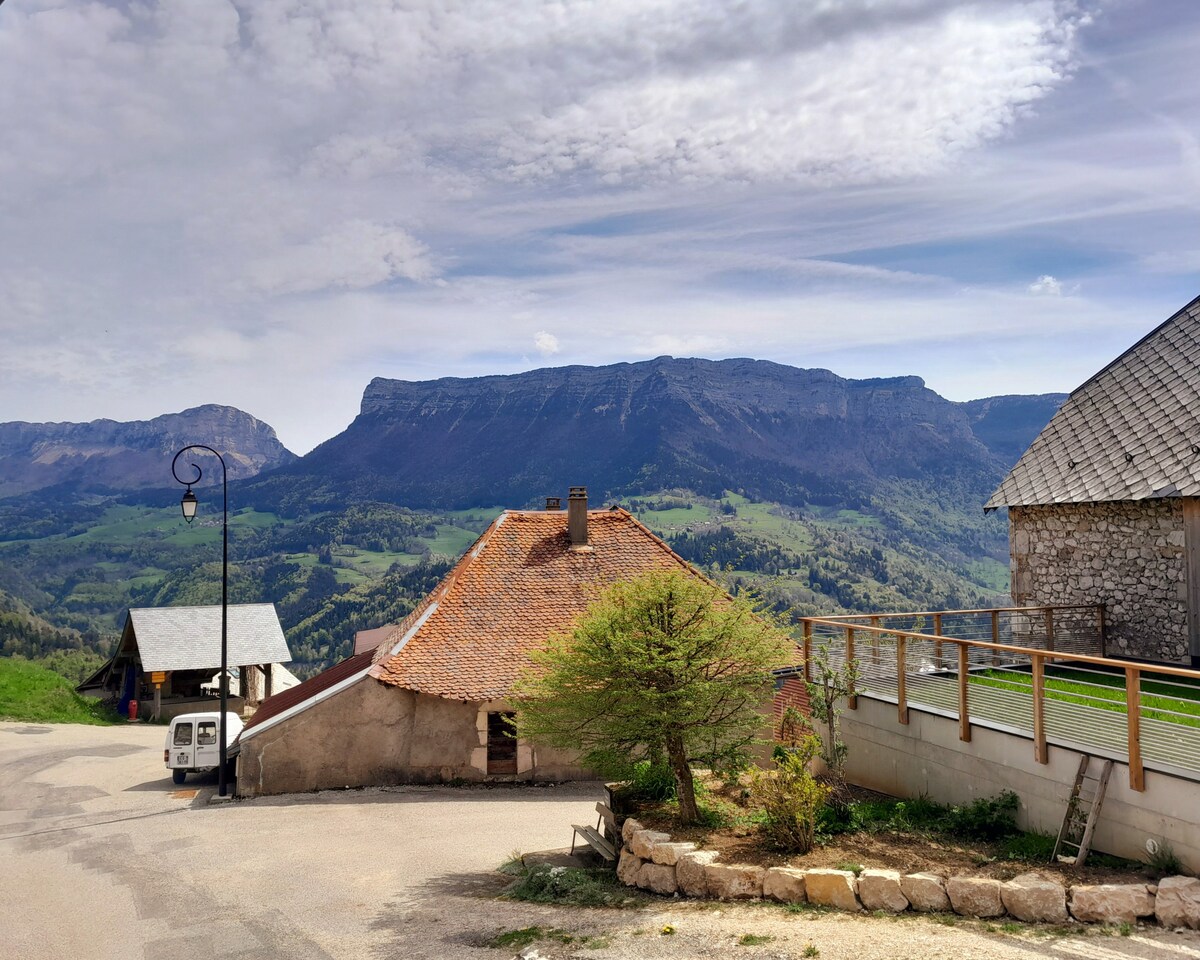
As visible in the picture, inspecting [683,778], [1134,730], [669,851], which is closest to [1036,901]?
[1134,730]

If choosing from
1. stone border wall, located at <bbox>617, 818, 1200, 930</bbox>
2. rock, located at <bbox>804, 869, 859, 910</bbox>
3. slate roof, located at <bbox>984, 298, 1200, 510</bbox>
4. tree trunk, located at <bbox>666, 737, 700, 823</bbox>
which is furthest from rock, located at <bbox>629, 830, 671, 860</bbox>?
slate roof, located at <bbox>984, 298, 1200, 510</bbox>

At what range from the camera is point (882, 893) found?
9375 millimetres

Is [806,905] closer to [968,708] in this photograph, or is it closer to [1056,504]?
[968,708]

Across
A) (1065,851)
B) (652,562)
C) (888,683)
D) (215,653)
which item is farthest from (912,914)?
(215,653)

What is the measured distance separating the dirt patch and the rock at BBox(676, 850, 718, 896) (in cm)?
25

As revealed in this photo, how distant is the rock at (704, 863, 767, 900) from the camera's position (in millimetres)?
10195

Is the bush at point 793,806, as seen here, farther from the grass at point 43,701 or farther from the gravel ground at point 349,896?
the grass at point 43,701

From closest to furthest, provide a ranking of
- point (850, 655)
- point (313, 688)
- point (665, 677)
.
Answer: point (665, 677) → point (850, 655) → point (313, 688)

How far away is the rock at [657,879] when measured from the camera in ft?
36.0

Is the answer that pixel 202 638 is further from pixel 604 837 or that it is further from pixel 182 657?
pixel 604 837

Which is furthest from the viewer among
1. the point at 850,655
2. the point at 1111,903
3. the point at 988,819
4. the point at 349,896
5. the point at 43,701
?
the point at 43,701

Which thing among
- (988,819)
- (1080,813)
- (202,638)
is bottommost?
(202,638)

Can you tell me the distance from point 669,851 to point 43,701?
37494 mm

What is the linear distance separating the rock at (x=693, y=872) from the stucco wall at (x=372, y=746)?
10280 mm
